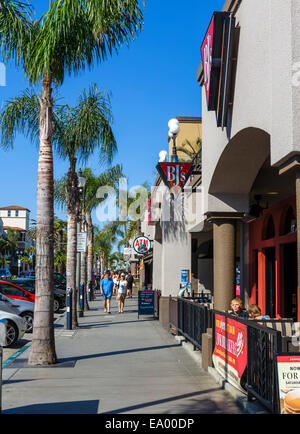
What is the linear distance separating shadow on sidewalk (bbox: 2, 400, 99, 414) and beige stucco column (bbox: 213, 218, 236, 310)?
15.7ft

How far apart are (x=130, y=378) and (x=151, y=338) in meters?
6.56

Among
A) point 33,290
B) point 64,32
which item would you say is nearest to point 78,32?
point 64,32

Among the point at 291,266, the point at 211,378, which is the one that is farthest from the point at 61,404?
the point at 291,266

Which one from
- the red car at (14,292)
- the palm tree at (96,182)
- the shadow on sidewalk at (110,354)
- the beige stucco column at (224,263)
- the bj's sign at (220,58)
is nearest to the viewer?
the bj's sign at (220,58)

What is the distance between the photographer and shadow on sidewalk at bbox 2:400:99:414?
7441 millimetres

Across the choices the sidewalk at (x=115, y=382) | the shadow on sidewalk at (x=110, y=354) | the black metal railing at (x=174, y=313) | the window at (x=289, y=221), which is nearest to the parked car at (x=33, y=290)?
the black metal railing at (x=174, y=313)

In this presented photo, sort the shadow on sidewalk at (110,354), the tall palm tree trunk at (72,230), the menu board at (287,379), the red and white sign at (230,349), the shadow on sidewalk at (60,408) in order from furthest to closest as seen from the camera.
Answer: the tall palm tree trunk at (72,230), the shadow on sidewalk at (110,354), the red and white sign at (230,349), the shadow on sidewalk at (60,408), the menu board at (287,379)

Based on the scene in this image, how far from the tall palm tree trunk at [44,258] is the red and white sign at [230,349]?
12.1 ft

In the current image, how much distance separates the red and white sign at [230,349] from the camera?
7.94 meters

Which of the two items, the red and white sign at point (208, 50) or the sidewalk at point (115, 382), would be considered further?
the red and white sign at point (208, 50)

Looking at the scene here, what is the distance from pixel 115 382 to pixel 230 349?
Answer: 228 centimetres

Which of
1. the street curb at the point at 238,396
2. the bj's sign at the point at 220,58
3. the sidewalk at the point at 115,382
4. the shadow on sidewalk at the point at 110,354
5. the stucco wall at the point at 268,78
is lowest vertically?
the shadow on sidewalk at the point at 110,354

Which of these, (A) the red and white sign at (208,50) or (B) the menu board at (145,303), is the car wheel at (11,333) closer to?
(A) the red and white sign at (208,50)

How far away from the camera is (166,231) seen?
2033 cm
